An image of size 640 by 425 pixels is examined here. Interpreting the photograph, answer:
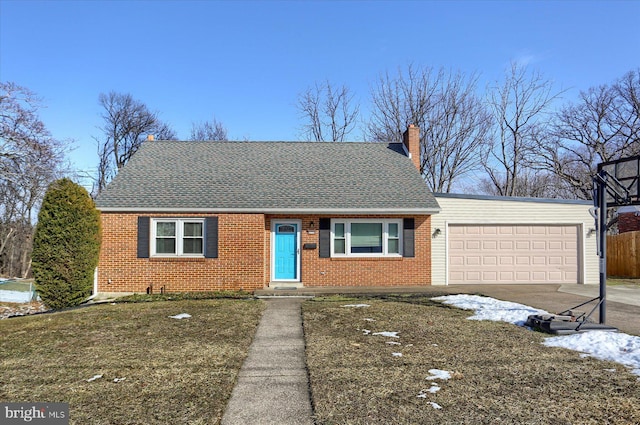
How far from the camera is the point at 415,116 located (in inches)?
1051

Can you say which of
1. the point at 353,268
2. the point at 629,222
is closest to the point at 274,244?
the point at 353,268

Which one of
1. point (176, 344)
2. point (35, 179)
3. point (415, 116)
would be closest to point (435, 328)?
point (176, 344)

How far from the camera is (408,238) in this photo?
43.1ft

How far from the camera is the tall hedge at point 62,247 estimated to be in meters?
10.9

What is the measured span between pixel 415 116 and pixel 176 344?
77.7 ft

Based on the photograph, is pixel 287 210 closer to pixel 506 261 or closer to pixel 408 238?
pixel 408 238

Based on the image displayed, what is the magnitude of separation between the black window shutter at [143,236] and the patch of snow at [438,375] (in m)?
10.1

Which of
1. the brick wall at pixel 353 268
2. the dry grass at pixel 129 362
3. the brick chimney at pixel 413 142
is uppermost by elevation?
the brick chimney at pixel 413 142

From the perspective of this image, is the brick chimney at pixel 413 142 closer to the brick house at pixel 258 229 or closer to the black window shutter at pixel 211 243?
the brick house at pixel 258 229

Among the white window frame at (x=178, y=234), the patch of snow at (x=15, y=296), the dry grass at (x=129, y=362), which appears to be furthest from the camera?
the patch of snow at (x=15, y=296)

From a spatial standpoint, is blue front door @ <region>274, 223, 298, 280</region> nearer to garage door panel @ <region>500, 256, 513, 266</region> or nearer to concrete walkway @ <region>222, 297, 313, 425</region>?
concrete walkway @ <region>222, 297, 313, 425</region>

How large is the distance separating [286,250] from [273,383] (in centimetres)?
852

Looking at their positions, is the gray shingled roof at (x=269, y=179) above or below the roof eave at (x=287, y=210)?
above

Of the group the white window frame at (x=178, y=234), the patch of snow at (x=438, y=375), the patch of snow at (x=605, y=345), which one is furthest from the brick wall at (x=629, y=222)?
the patch of snow at (x=438, y=375)
